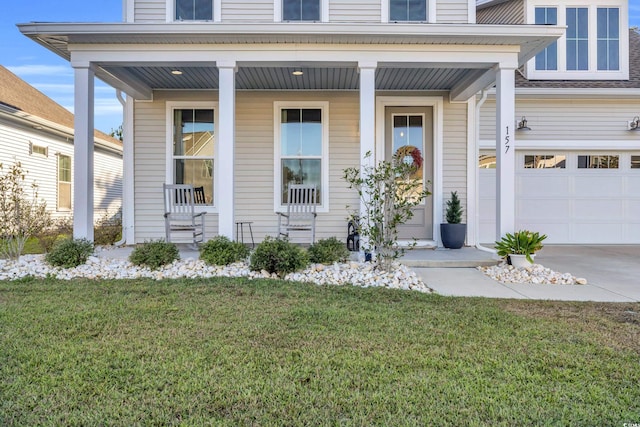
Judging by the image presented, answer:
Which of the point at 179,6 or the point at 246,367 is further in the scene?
the point at 179,6

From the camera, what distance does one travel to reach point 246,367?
6.94ft

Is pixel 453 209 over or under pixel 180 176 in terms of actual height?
under

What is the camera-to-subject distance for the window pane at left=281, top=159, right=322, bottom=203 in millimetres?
6832

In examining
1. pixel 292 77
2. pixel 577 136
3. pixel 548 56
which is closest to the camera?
pixel 292 77

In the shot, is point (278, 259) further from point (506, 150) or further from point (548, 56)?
point (548, 56)

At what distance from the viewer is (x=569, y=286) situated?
4285 mm

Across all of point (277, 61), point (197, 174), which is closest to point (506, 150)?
point (277, 61)

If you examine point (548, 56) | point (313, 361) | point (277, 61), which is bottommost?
point (313, 361)

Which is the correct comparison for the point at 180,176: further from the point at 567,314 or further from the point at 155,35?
the point at 567,314

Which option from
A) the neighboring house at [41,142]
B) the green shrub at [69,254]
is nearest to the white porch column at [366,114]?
the green shrub at [69,254]

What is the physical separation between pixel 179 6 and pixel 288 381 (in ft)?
21.4

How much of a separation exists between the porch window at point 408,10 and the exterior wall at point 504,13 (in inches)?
103

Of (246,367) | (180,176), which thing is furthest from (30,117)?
(246,367)

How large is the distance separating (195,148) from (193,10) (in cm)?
222
